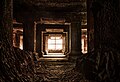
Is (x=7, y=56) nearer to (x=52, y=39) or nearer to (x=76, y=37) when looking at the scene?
(x=76, y=37)

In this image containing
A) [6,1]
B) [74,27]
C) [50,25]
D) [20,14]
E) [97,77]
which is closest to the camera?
[97,77]

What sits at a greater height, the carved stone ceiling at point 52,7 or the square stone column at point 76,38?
the carved stone ceiling at point 52,7

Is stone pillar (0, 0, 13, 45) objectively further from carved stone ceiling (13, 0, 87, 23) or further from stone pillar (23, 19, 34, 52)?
stone pillar (23, 19, 34, 52)

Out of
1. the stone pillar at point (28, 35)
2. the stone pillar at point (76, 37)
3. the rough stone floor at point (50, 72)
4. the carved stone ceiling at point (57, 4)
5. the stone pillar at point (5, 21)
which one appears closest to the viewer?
the stone pillar at point (5, 21)

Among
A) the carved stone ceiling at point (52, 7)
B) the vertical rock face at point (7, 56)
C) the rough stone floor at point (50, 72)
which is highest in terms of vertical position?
the carved stone ceiling at point (52, 7)

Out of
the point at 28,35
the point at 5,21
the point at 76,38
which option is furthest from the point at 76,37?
the point at 5,21

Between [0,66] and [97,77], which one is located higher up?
[0,66]

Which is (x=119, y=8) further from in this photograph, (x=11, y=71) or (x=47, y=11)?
(x=47, y=11)

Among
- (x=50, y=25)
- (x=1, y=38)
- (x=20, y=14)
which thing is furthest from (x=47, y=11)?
(x=1, y=38)

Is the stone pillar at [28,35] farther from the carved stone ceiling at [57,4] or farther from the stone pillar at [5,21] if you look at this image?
the stone pillar at [5,21]

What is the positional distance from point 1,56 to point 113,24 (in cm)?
339

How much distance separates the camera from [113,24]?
15.1 ft

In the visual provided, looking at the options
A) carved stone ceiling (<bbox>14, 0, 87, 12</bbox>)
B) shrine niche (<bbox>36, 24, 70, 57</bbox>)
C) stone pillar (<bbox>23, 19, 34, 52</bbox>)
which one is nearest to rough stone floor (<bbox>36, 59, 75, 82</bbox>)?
stone pillar (<bbox>23, 19, 34, 52</bbox>)

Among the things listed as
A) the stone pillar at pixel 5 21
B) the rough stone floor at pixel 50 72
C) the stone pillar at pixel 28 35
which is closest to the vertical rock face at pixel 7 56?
the stone pillar at pixel 5 21
